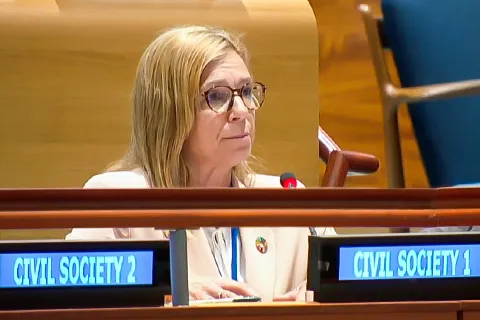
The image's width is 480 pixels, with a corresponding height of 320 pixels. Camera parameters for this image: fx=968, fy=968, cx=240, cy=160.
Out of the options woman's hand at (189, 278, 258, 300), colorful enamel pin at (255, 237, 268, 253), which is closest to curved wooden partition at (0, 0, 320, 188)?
colorful enamel pin at (255, 237, 268, 253)

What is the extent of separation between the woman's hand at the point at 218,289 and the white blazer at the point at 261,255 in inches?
2.5

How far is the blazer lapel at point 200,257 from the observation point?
1187mm

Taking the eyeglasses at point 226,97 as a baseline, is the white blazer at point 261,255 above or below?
below

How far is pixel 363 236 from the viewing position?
0.71 meters

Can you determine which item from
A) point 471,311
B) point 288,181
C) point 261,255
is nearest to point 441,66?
point 261,255

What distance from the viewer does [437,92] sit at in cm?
157

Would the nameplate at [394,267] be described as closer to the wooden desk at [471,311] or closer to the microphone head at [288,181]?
the wooden desk at [471,311]

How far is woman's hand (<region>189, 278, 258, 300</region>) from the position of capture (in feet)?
3.51

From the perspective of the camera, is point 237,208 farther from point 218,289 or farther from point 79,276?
point 218,289

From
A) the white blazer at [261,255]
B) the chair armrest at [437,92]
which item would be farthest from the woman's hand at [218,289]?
the chair armrest at [437,92]

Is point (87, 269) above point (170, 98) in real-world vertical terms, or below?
below

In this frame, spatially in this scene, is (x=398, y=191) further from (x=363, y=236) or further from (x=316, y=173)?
(x=316, y=173)

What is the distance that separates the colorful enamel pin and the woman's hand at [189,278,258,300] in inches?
6.7

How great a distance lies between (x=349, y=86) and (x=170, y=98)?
122 centimetres
